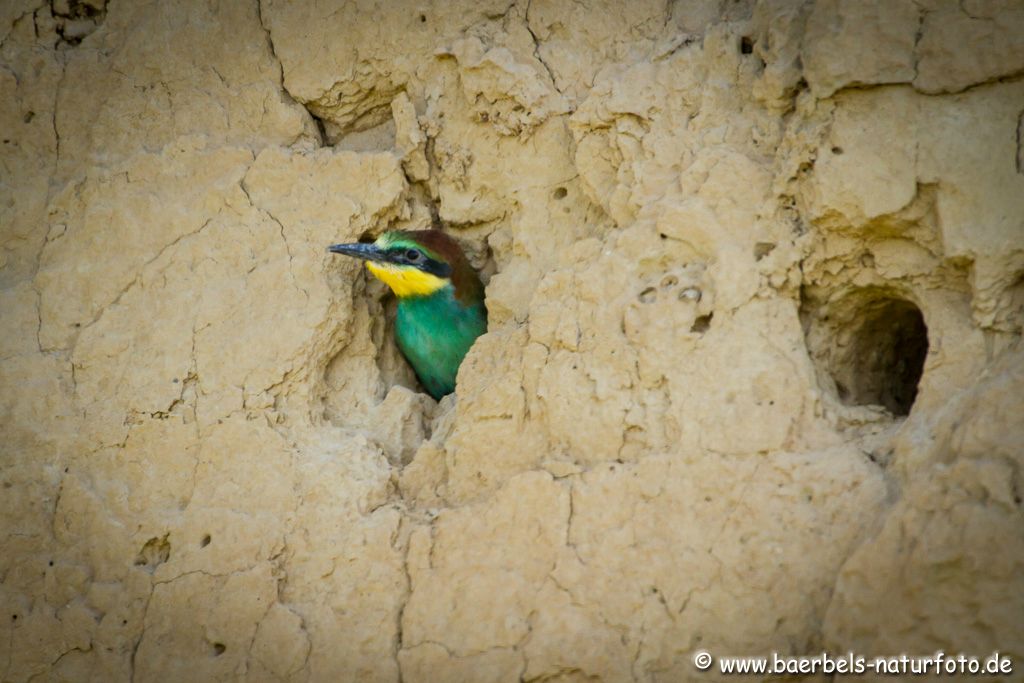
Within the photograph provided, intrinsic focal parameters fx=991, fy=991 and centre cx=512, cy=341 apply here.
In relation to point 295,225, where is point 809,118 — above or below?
above

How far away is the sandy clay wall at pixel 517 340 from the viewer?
2.13m

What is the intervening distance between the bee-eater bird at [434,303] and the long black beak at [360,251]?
9cm

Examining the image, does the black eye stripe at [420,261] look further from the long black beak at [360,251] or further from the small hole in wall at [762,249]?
the small hole in wall at [762,249]

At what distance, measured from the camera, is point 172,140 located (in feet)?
10.1

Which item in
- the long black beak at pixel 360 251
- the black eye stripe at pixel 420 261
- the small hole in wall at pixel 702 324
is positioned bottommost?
the black eye stripe at pixel 420 261

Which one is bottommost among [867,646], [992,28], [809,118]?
[867,646]

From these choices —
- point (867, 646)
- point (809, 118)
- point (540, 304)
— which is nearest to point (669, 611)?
point (867, 646)

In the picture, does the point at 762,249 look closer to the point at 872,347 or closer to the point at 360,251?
the point at 872,347

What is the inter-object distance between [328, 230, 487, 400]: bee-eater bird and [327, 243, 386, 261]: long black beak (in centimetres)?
Result: 9

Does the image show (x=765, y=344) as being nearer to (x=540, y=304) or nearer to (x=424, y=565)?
(x=540, y=304)

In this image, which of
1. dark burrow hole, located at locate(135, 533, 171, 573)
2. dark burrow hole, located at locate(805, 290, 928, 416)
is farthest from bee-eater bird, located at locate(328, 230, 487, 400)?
dark burrow hole, located at locate(805, 290, 928, 416)

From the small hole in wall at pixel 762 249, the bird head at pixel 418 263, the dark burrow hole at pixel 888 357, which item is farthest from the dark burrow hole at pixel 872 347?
the bird head at pixel 418 263

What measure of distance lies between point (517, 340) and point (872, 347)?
3.05ft

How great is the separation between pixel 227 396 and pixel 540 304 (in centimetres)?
95
